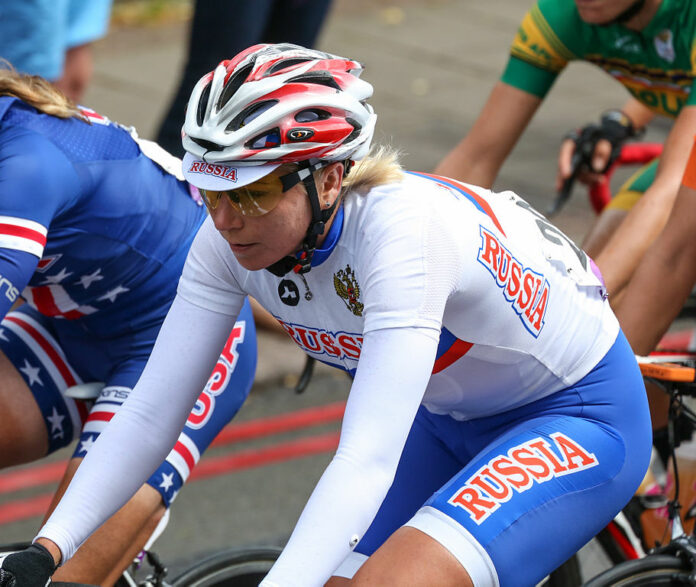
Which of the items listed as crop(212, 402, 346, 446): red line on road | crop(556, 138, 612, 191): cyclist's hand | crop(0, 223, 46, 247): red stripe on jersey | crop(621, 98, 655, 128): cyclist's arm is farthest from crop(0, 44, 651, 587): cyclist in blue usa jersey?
crop(212, 402, 346, 446): red line on road

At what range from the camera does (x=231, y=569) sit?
3.30m

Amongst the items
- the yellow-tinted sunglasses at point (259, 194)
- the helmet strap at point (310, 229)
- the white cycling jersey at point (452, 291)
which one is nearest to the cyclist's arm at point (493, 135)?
the white cycling jersey at point (452, 291)

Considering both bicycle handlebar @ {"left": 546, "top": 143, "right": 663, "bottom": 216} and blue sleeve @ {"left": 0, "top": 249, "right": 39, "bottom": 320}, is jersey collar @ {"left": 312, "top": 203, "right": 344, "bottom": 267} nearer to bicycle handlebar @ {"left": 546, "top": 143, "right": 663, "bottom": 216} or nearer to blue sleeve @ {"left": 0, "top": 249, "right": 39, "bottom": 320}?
blue sleeve @ {"left": 0, "top": 249, "right": 39, "bottom": 320}

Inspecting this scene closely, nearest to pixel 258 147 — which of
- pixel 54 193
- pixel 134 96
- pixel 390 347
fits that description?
pixel 390 347

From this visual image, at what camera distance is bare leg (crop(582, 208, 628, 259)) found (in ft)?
13.8

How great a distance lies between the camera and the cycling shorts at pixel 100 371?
10.9ft

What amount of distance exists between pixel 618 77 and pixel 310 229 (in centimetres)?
209

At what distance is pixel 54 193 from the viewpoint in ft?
9.66

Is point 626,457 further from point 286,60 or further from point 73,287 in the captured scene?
point 73,287

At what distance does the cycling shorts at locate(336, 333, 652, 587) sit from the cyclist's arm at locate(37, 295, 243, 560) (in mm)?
545

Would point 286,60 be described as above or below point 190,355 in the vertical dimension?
above

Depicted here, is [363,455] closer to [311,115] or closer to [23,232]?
[311,115]

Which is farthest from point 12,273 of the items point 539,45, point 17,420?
point 539,45

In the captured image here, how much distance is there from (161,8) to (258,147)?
9.40 m
